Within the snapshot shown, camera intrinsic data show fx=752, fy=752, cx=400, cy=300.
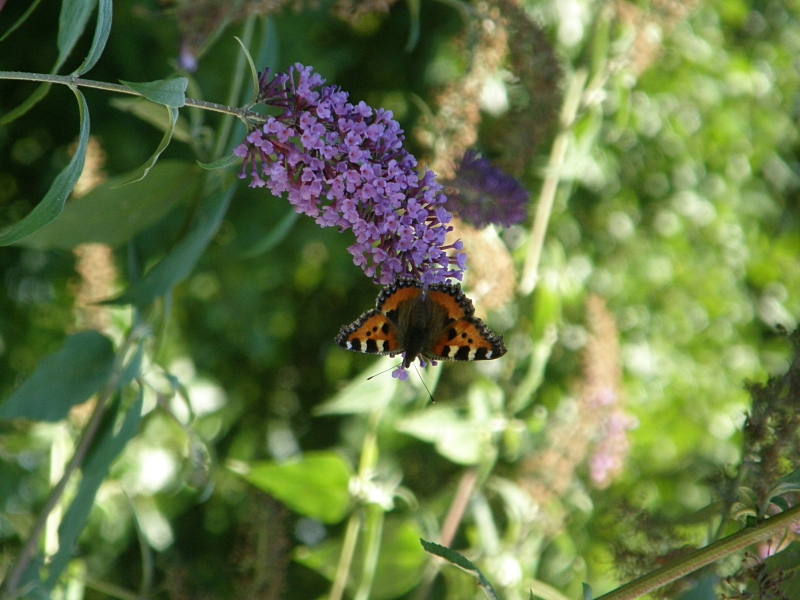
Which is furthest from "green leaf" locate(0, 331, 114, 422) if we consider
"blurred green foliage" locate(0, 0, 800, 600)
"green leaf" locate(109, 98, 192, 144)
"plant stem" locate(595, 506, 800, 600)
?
"plant stem" locate(595, 506, 800, 600)

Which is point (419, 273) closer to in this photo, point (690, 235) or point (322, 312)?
point (322, 312)

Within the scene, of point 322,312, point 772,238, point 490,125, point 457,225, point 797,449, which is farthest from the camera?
point 772,238

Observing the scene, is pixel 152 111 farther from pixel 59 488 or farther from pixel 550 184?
pixel 550 184

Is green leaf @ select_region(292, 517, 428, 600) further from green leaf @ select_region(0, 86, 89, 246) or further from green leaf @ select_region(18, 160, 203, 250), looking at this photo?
green leaf @ select_region(0, 86, 89, 246)

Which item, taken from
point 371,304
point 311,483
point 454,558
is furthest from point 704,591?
point 371,304

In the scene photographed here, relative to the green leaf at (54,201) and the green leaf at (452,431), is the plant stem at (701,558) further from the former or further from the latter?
the green leaf at (452,431)

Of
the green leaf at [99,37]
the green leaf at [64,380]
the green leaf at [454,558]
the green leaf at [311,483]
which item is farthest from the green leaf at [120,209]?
the green leaf at [454,558]

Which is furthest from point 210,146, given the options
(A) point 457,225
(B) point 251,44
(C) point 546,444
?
(C) point 546,444

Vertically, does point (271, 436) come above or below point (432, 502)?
below
